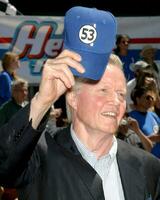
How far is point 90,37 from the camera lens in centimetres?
207

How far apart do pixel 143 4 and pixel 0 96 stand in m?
4.63

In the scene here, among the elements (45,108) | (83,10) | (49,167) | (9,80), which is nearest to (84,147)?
(49,167)

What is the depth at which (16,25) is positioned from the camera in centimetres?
950

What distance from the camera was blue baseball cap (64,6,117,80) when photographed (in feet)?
6.79

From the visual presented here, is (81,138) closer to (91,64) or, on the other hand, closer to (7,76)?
(91,64)

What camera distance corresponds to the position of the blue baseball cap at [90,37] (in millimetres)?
2068

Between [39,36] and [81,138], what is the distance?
24.1 ft

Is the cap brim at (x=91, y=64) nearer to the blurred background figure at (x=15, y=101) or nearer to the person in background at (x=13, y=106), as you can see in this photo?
the person in background at (x=13, y=106)

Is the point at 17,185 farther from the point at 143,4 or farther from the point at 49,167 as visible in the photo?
the point at 143,4

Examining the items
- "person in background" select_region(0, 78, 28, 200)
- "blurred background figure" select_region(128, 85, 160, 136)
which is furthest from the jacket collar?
"person in background" select_region(0, 78, 28, 200)

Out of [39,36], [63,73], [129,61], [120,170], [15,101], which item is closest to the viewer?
[63,73]

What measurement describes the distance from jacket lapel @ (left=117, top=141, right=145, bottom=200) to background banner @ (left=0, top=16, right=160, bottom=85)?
7.01 m

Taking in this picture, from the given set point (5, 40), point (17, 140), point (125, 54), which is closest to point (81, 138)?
point (17, 140)

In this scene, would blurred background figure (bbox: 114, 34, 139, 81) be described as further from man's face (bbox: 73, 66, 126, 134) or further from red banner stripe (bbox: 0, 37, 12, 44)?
man's face (bbox: 73, 66, 126, 134)
